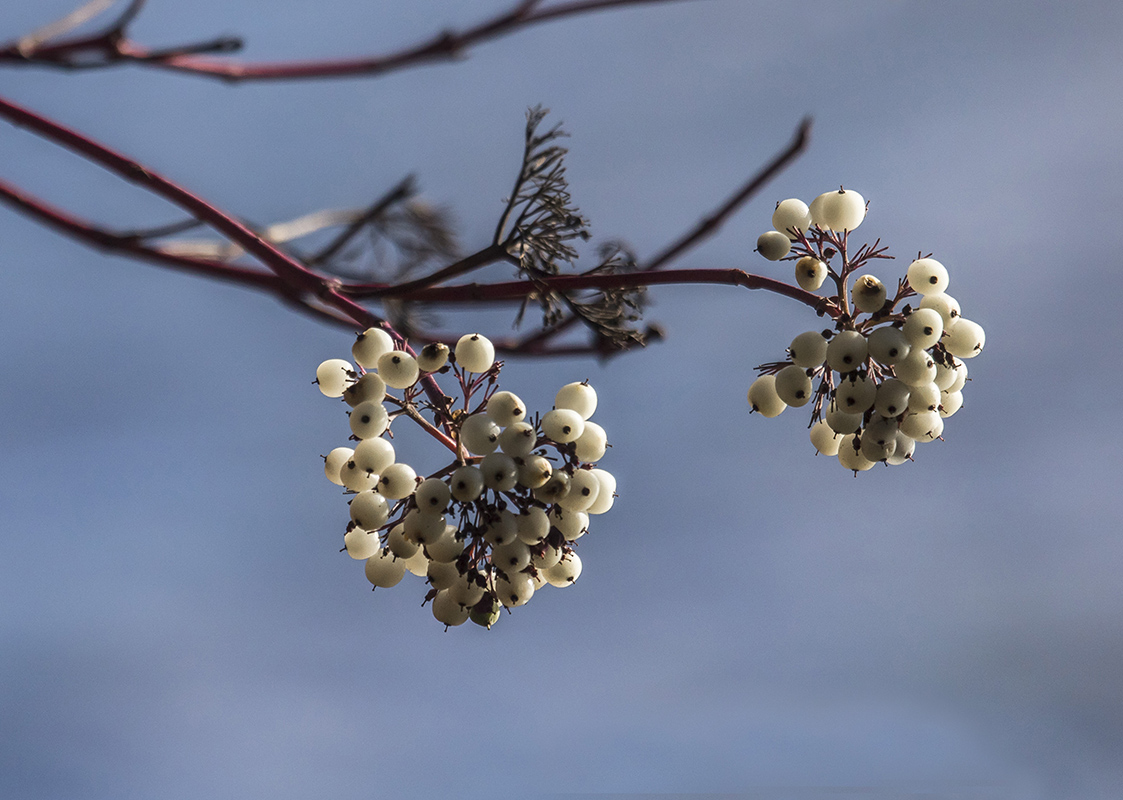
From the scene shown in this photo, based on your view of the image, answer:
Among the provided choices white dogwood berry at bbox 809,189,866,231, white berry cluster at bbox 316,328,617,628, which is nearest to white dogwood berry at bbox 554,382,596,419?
white berry cluster at bbox 316,328,617,628

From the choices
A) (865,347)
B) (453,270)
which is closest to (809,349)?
(865,347)

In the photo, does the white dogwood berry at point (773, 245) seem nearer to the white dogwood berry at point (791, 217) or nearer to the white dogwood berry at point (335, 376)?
the white dogwood berry at point (791, 217)

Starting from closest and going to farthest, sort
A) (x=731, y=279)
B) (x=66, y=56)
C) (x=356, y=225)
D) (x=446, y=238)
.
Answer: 1. (x=731, y=279)
2. (x=356, y=225)
3. (x=66, y=56)
4. (x=446, y=238)

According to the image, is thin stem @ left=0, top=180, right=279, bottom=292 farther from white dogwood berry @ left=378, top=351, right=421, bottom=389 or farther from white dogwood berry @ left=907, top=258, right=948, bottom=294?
white dogwood berry @ left=907, top=258, right=948, bottom=294

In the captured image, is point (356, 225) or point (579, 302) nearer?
point (579, 302)

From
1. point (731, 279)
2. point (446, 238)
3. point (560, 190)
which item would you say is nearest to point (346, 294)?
point (560, 190)

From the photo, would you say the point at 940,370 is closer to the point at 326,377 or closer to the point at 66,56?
the point at 326,377

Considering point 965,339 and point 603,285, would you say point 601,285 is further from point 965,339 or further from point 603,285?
point 965,339
